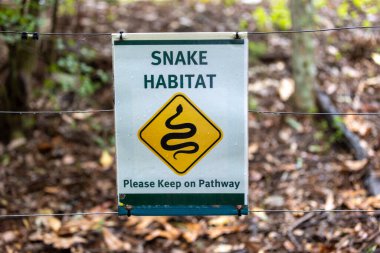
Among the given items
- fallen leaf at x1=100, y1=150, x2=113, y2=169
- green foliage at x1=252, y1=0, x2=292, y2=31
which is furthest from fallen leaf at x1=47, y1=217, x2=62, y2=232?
green foliage at x1=252, y1=0, x2=292, y2=31

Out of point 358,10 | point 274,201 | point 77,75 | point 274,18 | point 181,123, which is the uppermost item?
point 358,10

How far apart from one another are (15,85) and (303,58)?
3.15 metres

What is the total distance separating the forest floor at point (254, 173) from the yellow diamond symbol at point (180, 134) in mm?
1493

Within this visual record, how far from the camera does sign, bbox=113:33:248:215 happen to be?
2830 mm

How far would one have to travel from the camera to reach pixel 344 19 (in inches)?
294

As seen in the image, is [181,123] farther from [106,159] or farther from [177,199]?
[106,159]

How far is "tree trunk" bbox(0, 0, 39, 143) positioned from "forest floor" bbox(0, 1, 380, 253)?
0.15 meters

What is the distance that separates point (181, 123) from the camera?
2.89 meters

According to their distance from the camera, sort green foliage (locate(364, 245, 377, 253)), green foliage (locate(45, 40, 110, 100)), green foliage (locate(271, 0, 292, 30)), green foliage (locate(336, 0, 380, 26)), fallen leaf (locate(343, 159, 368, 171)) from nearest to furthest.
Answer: green foliage (locate(364, 245, 377, 253)) < fallen leaf (locate(343, 159, 368, 171)) < green foliage (locate(45, 40, 110, 100)) < green foliage (locate(271, 0, 292, 30)) < green foliage (locate(336, 0, 380, 26))

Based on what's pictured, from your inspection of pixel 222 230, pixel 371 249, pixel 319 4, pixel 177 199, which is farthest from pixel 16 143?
pixel 319 4

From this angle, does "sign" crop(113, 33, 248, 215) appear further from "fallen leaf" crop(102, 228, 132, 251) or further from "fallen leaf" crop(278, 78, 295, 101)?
"fallen leaf" crop(278, 78, 295, 101)

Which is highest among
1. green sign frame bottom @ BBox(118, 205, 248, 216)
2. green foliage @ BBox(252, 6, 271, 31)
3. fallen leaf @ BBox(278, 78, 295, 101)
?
green foliage @ BBox(252, 6, 271, 31)

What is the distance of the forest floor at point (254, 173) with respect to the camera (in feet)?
13.7

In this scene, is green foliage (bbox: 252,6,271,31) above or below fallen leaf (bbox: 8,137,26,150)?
above
